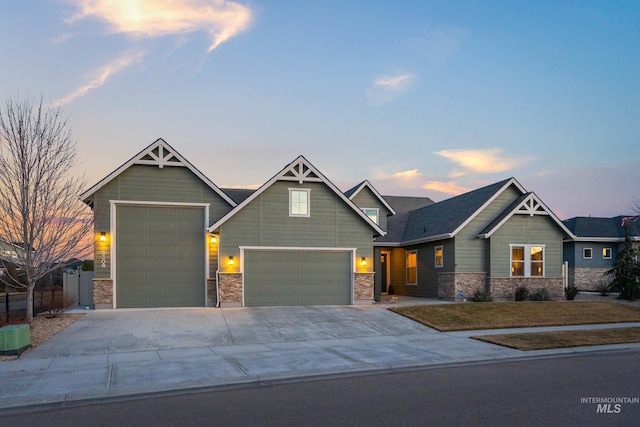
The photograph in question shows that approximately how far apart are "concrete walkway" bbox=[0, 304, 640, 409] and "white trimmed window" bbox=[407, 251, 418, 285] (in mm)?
9245

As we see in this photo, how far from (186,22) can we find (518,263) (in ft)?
64.1

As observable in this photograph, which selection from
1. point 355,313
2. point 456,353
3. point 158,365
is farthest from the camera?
point 355,313

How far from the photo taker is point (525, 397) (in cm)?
867

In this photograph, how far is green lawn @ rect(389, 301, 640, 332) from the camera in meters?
19.2

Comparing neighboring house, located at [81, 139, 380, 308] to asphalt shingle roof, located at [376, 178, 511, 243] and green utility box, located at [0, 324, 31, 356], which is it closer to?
asphalt shingle roof, located at [376, 178, 511, 243]

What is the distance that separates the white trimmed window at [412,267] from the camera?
30.6 m

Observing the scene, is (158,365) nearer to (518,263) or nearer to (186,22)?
(186,22)

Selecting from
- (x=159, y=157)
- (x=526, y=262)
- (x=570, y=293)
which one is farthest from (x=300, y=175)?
(x=570, y=293)

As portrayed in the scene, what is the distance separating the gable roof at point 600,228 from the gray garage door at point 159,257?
26.8 m

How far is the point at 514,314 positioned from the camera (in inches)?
831

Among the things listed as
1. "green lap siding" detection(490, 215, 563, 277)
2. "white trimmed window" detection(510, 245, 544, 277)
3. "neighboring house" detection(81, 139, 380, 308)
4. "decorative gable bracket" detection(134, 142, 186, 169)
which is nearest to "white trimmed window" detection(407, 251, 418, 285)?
"green lap siding" detection(490, 215, 563, 277)

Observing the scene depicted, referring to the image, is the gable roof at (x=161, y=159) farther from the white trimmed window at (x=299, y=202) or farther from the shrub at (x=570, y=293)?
the shrub at (x=570, y=293)

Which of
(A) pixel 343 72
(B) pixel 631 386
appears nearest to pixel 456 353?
(B) pixel 631 386

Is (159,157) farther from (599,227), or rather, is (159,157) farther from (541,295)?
(599,227)
